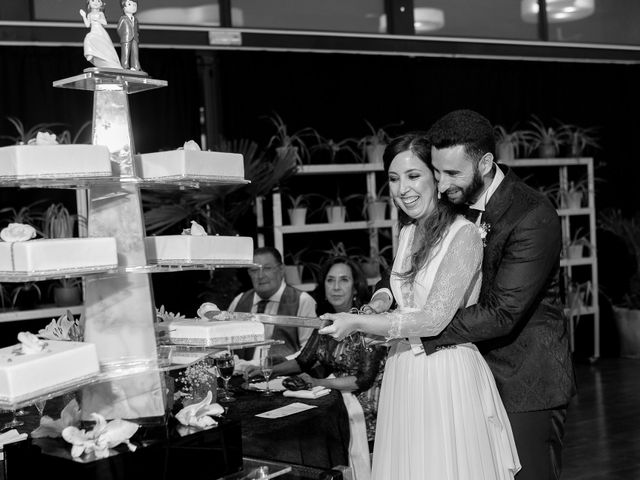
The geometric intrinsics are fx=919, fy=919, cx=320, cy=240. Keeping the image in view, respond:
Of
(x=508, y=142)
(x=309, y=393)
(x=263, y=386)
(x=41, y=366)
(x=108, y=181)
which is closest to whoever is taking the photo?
(x=41, y=366)

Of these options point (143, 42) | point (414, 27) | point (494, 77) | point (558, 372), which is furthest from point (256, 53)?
point (558, 372)

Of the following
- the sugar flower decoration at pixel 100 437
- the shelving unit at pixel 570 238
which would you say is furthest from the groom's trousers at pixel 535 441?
the shelving unit at pixel 570 238

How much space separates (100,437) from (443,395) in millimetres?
1071

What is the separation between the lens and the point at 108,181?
215cm

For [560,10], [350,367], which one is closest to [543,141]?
[560,10]

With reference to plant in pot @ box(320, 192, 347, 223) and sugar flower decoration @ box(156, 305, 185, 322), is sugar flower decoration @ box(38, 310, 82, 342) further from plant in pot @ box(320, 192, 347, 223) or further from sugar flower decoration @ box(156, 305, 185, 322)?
plant in pot @ box(320, 192, 347, 223)

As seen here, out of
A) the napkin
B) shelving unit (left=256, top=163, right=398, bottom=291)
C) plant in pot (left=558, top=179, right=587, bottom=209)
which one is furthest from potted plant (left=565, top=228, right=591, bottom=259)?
the napkin

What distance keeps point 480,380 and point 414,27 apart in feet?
20.2

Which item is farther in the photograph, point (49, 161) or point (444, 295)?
point (444, 295)

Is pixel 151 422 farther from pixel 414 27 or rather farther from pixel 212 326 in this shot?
pixel 414 27

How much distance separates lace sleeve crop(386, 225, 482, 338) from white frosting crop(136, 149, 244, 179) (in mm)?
695

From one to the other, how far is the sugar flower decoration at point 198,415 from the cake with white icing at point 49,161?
61 cm

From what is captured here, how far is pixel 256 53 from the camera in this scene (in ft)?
25.0

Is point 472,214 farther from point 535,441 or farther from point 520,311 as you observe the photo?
point 535,441
